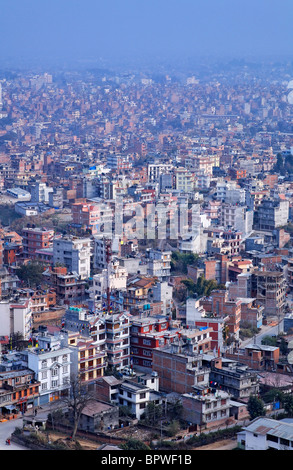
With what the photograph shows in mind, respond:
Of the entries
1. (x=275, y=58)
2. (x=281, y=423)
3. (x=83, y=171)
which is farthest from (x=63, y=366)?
(x=275, y=58)

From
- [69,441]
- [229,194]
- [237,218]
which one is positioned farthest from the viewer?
[229,194]

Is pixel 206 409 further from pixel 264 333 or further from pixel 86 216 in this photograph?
pixel 86 216

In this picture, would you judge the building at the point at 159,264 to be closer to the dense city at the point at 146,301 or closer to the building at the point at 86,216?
the dense city at the point at 146,301

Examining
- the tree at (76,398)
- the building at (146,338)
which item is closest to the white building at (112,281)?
the building at (146,338)

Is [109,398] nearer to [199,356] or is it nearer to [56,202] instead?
[199,356]

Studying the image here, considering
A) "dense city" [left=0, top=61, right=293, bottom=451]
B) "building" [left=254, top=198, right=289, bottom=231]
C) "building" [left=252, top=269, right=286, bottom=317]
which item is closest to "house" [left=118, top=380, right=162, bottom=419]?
"dense city" [left=0, top=61, right=293, bottom=451]

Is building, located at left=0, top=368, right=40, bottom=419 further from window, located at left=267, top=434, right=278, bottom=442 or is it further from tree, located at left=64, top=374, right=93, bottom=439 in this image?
window, located at left=267, top=434, right=278, bottom=442

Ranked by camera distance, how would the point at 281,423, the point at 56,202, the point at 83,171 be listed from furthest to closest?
the point at 83,171 → the point at 56,202 → the point at 281,423

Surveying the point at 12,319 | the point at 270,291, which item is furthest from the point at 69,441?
the point at 270,291
